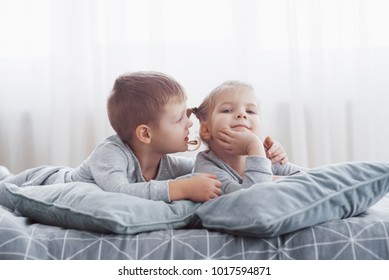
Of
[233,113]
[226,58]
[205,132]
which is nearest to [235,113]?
[233,113]

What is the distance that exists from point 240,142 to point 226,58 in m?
1.35

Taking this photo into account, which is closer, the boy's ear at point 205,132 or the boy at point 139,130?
the boy at point 139,130

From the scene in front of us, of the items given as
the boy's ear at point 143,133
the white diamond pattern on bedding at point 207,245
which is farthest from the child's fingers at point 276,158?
the white diamond pattern on bedding at point 207,245

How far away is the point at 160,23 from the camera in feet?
8.98

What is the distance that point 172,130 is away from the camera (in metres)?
1.56

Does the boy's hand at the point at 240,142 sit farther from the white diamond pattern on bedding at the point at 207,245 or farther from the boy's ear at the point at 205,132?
the white diamond pattern on bedding at the point at 207,245

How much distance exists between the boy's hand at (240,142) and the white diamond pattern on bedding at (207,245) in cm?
35

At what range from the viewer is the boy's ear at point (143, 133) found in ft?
5.04

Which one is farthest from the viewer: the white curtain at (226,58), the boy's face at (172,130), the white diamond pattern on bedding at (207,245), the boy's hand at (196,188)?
the white curtain at (226,58)

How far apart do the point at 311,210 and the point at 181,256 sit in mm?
277

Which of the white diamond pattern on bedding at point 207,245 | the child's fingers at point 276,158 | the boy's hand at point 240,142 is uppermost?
the boy's hand at point 240,142

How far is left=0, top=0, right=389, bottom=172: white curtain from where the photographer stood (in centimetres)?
274
